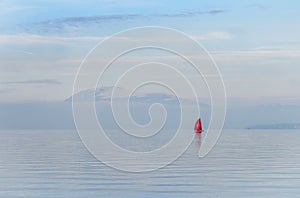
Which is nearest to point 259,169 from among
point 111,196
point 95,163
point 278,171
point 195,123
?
point 278,171

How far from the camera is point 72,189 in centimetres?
3003

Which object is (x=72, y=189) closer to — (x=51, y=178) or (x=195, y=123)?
(x=51, y=178)

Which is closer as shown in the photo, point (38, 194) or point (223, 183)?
point (38, 194)

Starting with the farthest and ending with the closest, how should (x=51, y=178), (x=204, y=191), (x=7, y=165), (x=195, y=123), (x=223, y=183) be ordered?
1. (x=195, y=123)
2. (x=7, y=165)
3. (x=51, y=178)
4. (x=223, y=183)
5. (x=204, y=191)

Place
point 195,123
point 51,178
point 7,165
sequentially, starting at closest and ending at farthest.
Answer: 1. point 51,178
2. point 7,165
3. point 195,123

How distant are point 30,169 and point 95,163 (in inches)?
263

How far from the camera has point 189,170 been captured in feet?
135

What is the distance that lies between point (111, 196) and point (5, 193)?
188 inches

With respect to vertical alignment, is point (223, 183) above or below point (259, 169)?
below

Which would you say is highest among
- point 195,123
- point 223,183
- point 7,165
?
point 195,123

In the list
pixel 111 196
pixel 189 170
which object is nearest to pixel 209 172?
pixel 189 170

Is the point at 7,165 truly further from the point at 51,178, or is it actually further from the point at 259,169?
the point at 259,169

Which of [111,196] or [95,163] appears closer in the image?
[111,196]

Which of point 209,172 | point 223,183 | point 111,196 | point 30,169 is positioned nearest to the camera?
point 111,196
